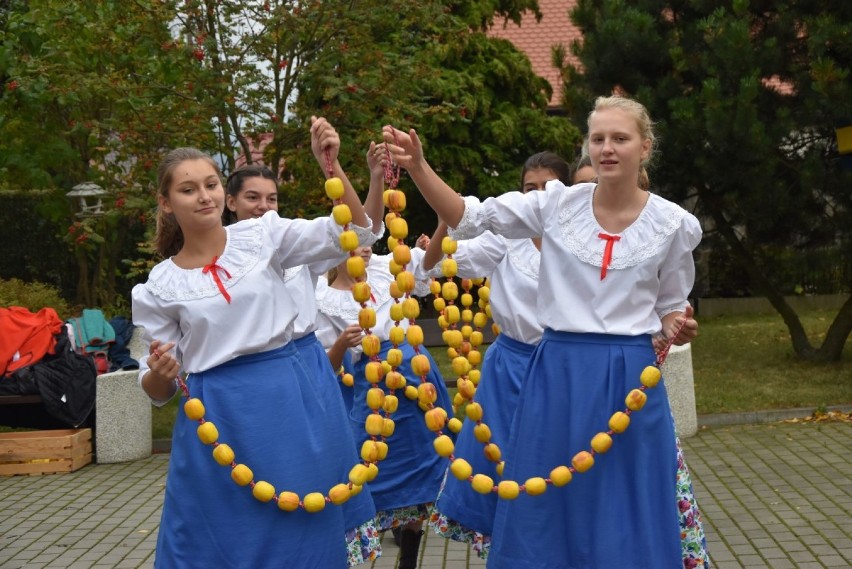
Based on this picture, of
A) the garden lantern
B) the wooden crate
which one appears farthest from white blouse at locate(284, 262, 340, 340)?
the garden lantern

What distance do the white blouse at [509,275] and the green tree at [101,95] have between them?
5124 millimetres

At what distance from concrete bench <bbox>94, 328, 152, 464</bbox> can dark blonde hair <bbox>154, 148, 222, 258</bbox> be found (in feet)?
16.2

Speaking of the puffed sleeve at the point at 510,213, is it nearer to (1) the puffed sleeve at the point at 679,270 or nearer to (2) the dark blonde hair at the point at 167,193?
(1) the puffed sleeve at the point at 679,270

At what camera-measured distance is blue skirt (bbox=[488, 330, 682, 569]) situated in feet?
12.3

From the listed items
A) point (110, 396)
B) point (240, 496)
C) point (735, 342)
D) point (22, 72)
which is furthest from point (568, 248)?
point (735, 342)

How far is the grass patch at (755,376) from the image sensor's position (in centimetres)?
1018

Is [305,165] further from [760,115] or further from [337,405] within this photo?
[337,405]

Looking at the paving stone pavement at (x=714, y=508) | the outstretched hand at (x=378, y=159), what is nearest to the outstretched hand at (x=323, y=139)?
the outstretched hand at (x=378, y=159)

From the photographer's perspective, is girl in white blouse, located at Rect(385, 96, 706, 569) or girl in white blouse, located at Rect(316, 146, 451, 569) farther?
girl in white blouse, located at Rect(316, 146, 451, 569)

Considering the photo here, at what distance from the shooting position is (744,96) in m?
10.2

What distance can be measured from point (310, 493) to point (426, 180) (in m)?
1.10

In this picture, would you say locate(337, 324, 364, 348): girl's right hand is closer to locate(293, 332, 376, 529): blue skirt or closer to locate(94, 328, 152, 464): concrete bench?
locate(293, 332, 376, 529): blue skirt

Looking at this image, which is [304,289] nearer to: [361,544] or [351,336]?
[351,336]

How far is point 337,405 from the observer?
4.09 meters
